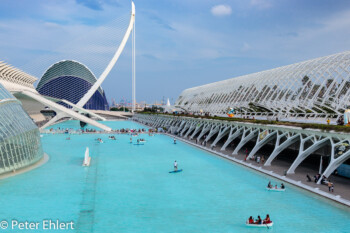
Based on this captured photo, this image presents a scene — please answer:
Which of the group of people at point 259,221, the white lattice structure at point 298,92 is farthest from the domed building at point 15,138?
the white lattice structure at point 298,92

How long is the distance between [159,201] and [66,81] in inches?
3953

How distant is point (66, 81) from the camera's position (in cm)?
10694

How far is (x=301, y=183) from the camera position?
16.8 meters

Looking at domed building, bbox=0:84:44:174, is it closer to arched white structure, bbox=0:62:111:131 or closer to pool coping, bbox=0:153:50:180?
pool coping, bbox=0:153:50:180

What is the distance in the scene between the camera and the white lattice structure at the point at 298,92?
2505 centimetres

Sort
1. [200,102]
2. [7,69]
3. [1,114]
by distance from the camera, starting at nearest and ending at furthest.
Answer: [1,114]
[7,69]
[200,102]

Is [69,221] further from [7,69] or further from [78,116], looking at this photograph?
[7,69]

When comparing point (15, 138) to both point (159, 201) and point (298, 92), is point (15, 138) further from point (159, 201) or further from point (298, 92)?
point (298, 92)

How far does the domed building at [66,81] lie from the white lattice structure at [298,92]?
2840 inches

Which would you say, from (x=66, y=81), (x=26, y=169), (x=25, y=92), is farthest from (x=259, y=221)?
(x=66, y=81)

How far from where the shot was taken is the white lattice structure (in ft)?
82.2

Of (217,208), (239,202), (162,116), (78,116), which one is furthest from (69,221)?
(162,116)

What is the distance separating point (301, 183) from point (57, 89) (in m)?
101

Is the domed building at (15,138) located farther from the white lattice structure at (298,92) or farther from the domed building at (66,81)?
the domed building at (66,81)
